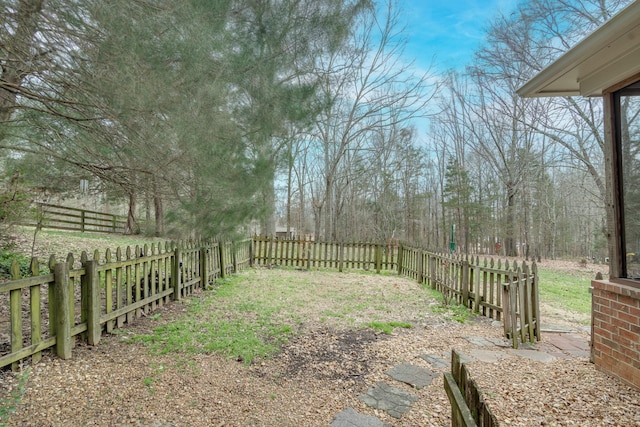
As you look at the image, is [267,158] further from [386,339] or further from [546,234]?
[546,234]

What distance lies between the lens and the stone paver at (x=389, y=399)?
2.64 meters

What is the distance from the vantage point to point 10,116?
3.36 m

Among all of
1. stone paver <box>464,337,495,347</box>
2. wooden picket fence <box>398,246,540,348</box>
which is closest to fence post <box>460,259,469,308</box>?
wooden picket fence <box>398,246,540,348</box>

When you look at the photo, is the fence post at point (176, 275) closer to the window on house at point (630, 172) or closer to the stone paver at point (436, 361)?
the stone paver at point (436, 361)

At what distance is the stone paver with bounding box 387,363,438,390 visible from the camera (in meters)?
3.07

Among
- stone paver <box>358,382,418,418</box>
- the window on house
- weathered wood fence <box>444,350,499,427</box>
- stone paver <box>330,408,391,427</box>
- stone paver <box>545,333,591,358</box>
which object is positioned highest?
the window on house

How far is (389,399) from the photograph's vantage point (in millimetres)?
2787

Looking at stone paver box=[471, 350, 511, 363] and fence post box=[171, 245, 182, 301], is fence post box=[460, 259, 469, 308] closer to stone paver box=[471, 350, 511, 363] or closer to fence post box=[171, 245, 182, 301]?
stone paver box=[471, 350, 511, 363]

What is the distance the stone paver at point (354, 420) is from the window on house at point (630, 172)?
8.32 feet

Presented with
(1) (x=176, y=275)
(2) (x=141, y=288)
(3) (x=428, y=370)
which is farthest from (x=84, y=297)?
(3) (x=428, y=370)

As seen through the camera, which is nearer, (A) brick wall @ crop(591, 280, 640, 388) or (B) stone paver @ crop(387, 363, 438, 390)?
(A) brick wall @ crop(591, 280, 640, 388)

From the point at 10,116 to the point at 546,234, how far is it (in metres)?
24.7

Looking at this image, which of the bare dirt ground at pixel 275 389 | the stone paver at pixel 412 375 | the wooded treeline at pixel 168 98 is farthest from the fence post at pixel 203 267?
the stone paver at pixel 412 375

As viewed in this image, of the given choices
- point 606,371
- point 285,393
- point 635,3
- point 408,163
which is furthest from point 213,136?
point 408,163
